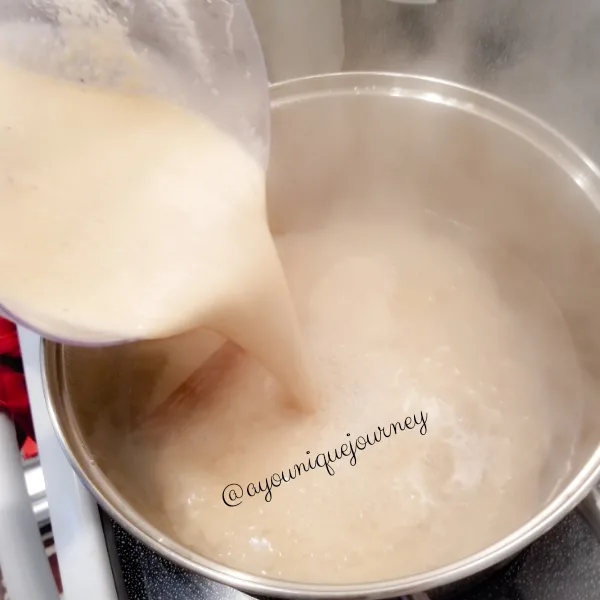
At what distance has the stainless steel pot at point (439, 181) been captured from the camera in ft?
2.29

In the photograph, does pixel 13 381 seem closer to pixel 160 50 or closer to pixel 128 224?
pixel 128 224

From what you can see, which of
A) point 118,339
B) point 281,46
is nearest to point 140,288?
point 118,339

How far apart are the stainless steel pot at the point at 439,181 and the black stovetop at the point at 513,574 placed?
0.06 m

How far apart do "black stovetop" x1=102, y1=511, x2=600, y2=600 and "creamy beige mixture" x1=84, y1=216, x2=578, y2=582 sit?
34mm

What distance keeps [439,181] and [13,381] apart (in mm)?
607

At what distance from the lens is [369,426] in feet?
2.58

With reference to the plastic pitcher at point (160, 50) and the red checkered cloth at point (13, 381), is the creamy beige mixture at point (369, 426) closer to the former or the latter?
the red checkered cloth at point (13, 381)

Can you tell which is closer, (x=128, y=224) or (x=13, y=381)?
(x=128, y=224)

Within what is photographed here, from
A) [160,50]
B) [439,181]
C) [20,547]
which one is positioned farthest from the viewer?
[439,181]

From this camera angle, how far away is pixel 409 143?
0.90 metres

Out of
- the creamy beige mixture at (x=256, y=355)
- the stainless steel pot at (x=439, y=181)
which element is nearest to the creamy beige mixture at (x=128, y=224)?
the creamy beige mixture at (x=256, y=355)

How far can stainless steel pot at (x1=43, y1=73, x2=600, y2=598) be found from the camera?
0.70m

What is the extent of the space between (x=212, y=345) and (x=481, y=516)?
0.38m

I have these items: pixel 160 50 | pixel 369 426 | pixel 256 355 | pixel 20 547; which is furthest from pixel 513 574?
pixel 160 50
